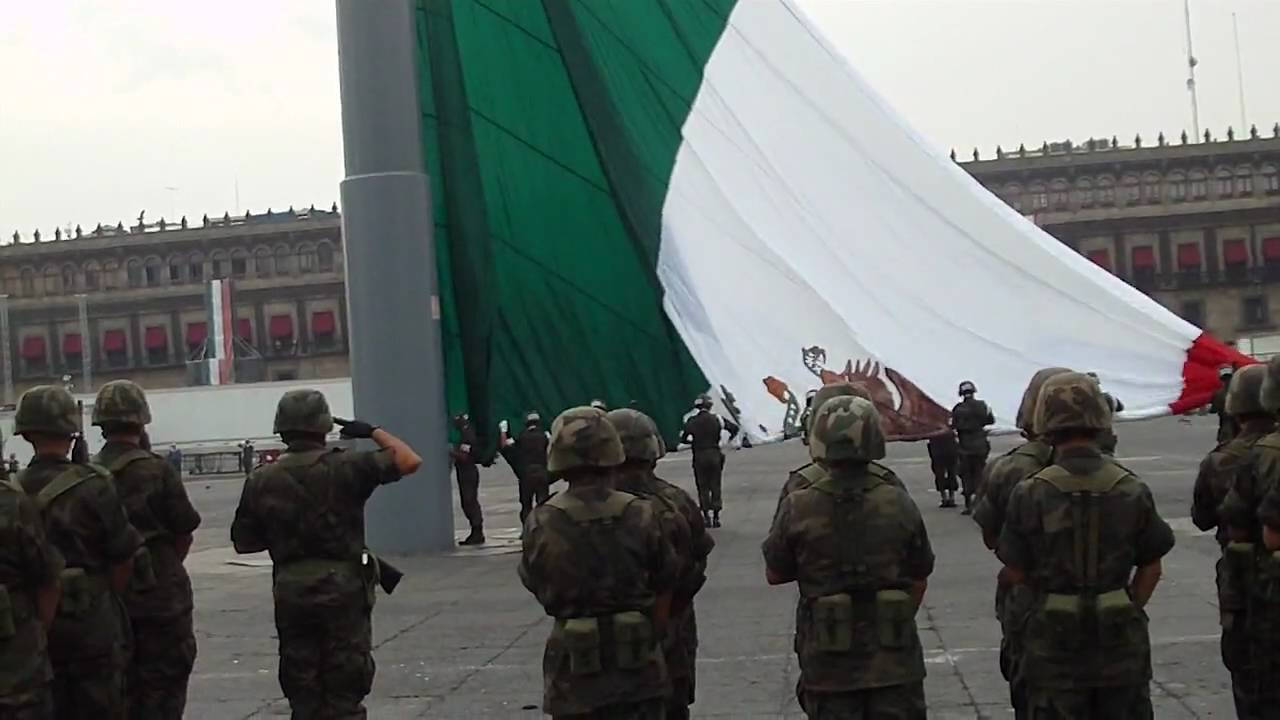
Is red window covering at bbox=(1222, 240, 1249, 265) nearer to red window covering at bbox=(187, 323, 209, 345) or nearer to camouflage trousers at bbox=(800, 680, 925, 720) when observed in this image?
red window covering at bbox=(187, 323, 209, 345)

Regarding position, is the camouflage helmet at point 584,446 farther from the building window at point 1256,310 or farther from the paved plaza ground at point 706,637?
the building window at point 1256,310

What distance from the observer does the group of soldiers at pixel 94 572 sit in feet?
16.9

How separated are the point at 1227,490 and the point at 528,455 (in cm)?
942

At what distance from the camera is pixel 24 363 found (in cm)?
7775

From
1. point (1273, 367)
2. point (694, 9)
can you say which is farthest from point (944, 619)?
point (694, 9)

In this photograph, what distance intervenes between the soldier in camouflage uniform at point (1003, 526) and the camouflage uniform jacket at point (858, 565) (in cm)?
42

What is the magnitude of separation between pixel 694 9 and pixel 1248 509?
8358 mm

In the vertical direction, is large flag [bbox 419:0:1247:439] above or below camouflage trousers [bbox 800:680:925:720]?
above

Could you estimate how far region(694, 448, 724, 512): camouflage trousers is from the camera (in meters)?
16.0

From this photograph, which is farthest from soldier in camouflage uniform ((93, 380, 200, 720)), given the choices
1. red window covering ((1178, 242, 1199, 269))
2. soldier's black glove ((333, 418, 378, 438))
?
red window covering ((1178, 242, 1199, 269))

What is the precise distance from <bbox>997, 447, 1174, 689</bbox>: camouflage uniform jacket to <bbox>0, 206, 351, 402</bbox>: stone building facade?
7219 centimetres

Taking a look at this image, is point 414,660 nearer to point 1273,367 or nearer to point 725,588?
point 725,588

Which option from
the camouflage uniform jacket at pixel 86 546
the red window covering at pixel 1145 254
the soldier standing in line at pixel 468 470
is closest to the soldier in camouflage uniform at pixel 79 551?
the camouflage uniform jacket at pixel 86 546

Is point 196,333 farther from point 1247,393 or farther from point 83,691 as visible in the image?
point 1247,393
